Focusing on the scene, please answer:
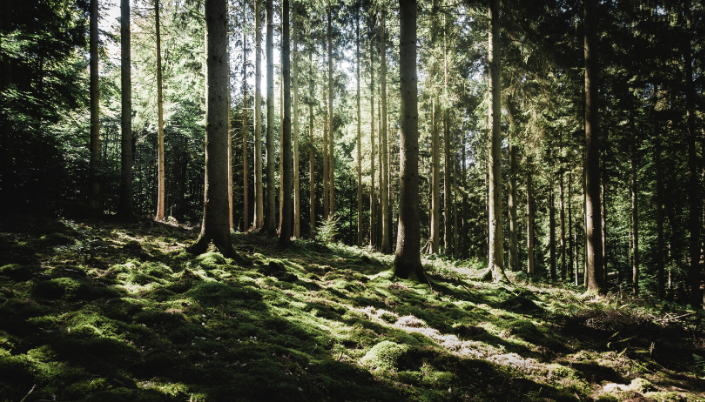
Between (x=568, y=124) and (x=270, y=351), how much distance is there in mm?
17286

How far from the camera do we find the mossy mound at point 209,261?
7.15 m

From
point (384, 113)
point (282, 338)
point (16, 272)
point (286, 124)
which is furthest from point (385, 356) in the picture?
point (384, 113)

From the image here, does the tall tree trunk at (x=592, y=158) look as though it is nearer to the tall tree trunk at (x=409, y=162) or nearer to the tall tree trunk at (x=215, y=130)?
the tall tree trunk at (x=409, y=162)

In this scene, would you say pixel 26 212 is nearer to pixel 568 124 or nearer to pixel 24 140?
pixel 24 140

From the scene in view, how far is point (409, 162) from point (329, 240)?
9.49 meters

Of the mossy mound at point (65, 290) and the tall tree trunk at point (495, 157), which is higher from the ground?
the tall tree trunk at point (495, 157)

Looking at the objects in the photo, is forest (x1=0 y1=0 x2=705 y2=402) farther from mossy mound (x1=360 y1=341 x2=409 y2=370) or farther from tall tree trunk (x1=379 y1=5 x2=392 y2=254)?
tall tree trunk (x1=379 y1=5 x2=392 y2=254)

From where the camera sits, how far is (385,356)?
13.7 ft

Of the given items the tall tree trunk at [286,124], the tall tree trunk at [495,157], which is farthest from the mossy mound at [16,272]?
the tall tree trunk at [495,157]

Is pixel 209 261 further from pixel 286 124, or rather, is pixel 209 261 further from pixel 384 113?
pixel 384 113

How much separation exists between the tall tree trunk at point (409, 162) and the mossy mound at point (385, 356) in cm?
414

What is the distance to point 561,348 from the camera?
5.21 m

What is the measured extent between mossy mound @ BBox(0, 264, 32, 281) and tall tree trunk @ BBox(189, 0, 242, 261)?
3.20 m

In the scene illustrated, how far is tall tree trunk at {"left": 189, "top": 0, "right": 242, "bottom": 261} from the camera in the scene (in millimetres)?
7945
